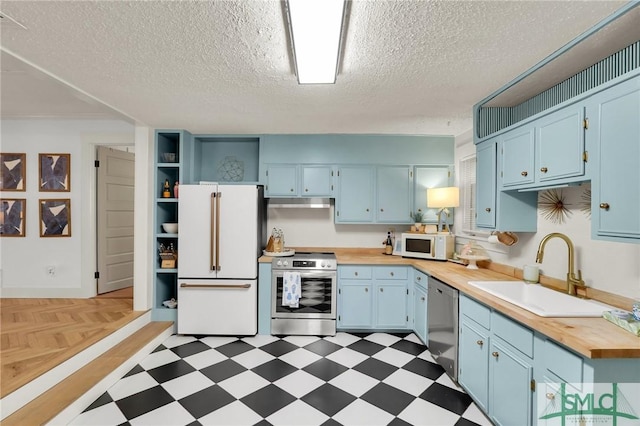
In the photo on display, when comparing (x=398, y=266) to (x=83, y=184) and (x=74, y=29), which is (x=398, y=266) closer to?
(x=74, y=29)

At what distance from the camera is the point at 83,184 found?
12.3 ft

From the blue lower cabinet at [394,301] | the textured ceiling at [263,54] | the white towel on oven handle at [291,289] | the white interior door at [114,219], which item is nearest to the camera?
the textured ceiling at [263,54]

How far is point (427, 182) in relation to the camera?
3.63 metres

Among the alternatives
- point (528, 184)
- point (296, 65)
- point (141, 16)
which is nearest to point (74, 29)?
point (141, 16)

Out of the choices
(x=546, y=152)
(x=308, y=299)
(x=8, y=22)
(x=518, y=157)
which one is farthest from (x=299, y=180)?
(x=8, y=22)

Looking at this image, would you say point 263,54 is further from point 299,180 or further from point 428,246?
A: point 428,246

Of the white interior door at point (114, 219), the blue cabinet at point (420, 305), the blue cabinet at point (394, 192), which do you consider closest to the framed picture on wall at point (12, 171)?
the white interior door at point (114, 219)

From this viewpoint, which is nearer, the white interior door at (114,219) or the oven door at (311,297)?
the oven door at (311,297)

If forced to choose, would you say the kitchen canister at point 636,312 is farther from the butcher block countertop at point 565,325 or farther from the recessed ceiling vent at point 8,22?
the recessed ceiling vent at point 8,22

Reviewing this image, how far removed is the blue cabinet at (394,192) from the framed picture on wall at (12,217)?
4.65 m

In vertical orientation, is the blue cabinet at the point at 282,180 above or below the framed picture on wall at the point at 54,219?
above

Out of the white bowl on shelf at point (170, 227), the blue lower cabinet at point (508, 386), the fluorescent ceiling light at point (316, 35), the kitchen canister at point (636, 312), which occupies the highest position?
the fluorescent ceiling light at point (316, 35)

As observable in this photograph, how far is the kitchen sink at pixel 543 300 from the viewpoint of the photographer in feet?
5.04

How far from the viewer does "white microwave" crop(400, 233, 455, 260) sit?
3.21 m
